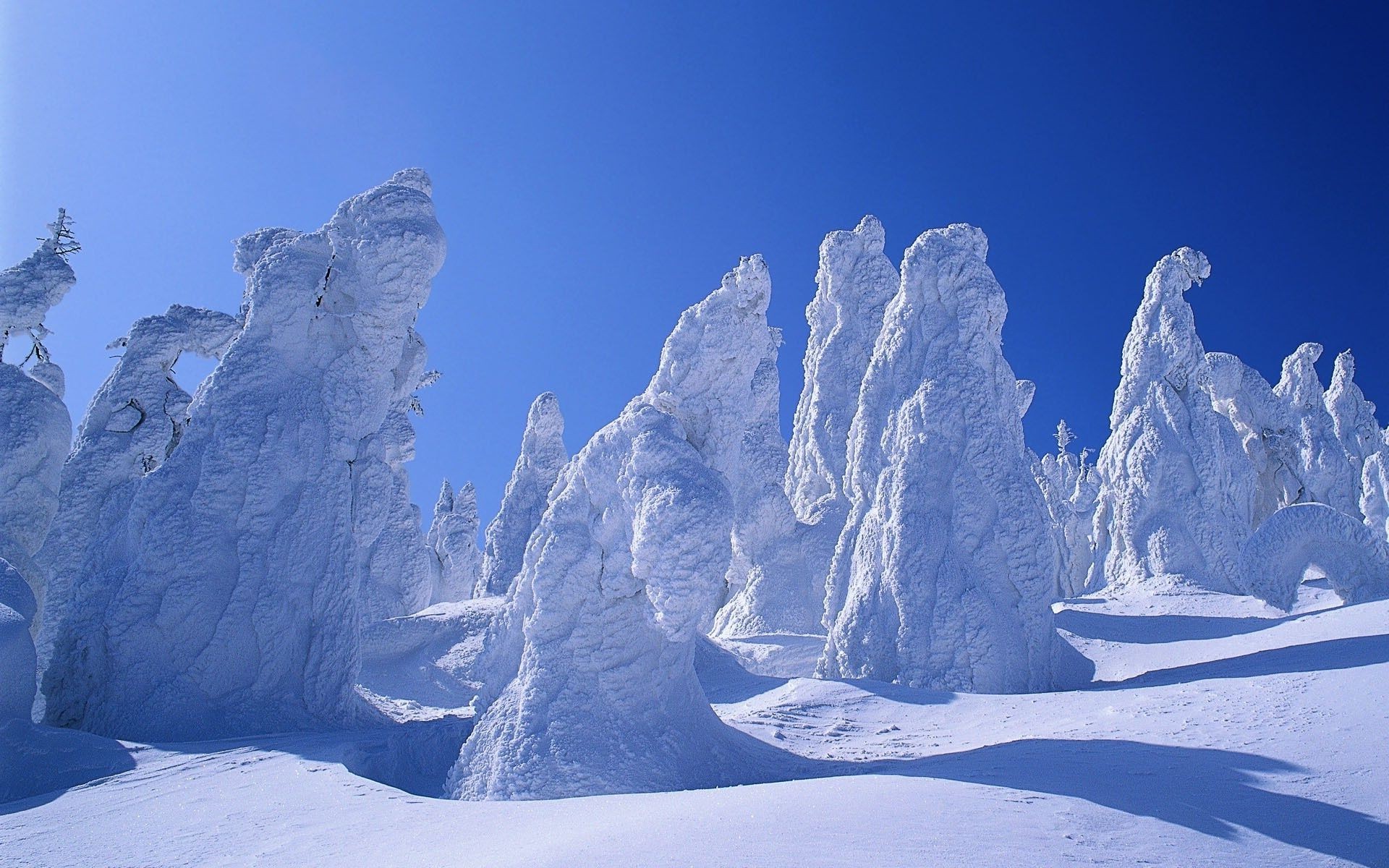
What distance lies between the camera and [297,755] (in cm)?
760

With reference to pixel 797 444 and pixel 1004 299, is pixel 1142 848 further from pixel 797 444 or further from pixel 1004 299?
pixel 797 444

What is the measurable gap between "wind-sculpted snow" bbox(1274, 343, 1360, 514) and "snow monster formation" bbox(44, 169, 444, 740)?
84.7 feet

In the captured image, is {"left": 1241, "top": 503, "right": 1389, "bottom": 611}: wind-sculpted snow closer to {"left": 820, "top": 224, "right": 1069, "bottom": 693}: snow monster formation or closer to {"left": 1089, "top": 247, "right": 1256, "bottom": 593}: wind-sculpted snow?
{"left": 820, "top": 224, "right": 1069, "bottom": 693}: snow monster formation

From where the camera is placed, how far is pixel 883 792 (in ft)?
16.9

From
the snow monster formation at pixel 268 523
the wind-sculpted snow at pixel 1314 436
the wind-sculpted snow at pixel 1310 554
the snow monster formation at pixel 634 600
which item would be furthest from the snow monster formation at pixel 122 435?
the wind-sculpted snow at pixel 1314 436

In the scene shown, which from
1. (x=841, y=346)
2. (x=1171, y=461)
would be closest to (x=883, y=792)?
(x=1171, y=461)

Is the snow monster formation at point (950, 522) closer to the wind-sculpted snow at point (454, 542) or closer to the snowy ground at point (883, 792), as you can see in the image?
the snowy ground at point (883, 792)

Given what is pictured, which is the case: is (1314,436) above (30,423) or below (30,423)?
above

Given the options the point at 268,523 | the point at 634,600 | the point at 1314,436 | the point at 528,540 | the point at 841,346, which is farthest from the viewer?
the point at 1314,436

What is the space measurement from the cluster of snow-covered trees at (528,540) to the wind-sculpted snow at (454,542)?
1395 centimetres

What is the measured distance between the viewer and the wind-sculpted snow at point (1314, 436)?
25.7 metres

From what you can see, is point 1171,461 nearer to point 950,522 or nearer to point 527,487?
point 950,522

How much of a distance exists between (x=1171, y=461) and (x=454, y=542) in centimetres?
2300

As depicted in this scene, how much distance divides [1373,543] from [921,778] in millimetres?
11527
